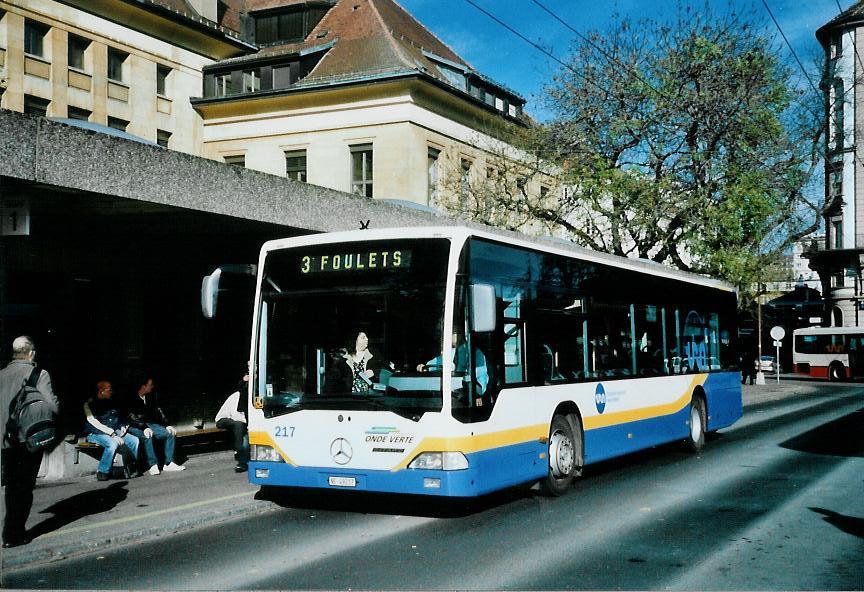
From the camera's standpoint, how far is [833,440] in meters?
18.2

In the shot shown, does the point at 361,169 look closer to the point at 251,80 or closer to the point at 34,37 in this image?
the point at 251,80

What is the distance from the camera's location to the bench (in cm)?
1234

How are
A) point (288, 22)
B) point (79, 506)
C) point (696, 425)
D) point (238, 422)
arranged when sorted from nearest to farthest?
point (79, 506)
point (238, 422)
point (696, 425)
point (288, 22)

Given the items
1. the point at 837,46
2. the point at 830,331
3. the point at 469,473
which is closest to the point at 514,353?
the point at 469,473

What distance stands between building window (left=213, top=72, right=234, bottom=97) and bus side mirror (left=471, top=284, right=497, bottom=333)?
137 ft

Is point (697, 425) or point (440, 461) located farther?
point (697, 425)

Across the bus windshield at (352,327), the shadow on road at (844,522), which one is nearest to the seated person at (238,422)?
the bus windshield at (352,327)

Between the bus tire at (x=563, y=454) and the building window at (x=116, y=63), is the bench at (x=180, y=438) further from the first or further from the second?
the building window at (x=116, y=63)

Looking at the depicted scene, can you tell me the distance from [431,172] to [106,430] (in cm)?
3252

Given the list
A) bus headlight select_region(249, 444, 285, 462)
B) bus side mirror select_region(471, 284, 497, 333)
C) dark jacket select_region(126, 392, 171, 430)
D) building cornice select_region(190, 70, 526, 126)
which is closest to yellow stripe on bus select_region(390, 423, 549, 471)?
bus side mirror select_region(471, 284, 497, 333)

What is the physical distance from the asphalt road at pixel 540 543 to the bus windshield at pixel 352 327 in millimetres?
1237

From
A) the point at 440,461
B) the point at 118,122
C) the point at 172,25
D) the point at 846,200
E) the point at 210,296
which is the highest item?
the point at 172,25

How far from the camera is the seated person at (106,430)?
1209 centimetres

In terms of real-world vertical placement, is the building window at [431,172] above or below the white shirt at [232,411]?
above
